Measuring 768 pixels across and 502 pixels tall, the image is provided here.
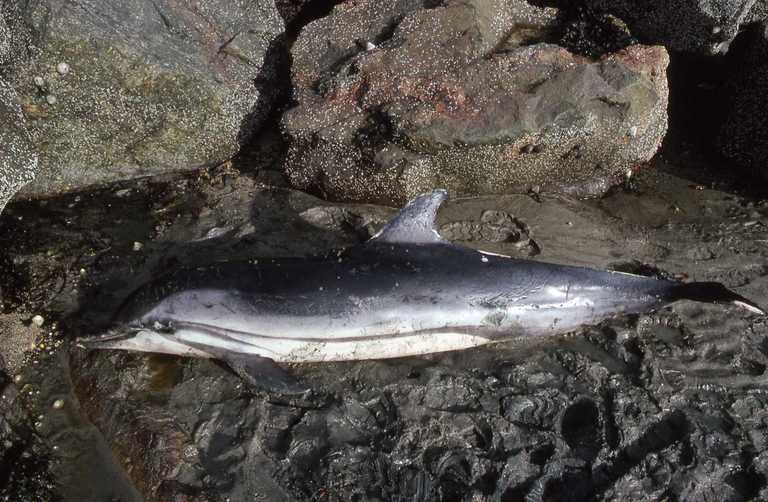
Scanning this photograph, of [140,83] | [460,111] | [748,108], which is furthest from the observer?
[748,108]

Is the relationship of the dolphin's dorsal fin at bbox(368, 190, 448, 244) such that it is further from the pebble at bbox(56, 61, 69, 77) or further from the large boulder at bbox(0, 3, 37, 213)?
the pebble at bbox(56, 61, 69, 77)

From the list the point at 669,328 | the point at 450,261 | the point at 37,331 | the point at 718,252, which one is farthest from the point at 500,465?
the point at 37,331

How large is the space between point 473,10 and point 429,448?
127 inches

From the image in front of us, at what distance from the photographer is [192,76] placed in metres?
4.79

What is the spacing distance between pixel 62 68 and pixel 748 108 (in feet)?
17.6

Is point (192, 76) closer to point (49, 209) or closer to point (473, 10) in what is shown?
point (49, 209)

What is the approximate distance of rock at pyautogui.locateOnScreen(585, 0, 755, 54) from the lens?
511 cm

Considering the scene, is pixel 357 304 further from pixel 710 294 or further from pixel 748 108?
pixel 748 108

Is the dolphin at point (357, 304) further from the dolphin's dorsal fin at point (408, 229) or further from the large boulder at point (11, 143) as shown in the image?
the large boulder at point (11, 143)

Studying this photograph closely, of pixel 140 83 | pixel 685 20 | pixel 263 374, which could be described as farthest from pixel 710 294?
pixel 140 83

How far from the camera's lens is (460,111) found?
443 centimetres

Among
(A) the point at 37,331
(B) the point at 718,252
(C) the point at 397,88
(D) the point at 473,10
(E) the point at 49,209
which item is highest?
(D) the point at 473,10

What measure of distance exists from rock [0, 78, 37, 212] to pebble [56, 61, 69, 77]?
13.6 inches

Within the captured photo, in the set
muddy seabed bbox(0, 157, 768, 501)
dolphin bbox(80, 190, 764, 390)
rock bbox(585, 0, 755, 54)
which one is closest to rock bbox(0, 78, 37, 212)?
muddy seabed bbox(0, 157, 768, 501)
